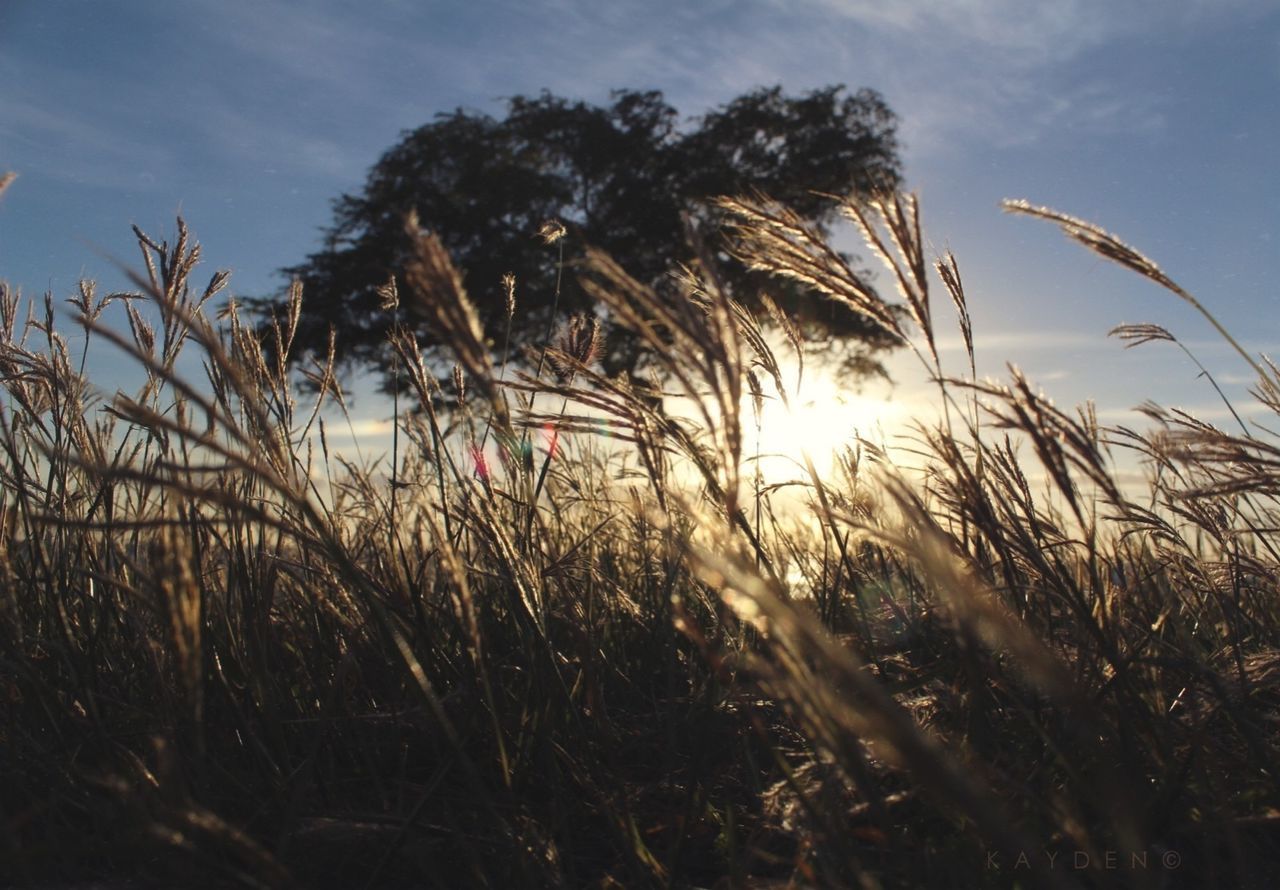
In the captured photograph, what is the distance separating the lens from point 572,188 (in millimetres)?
24453

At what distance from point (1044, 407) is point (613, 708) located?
124 centimetres

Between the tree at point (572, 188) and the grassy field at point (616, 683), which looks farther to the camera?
the tree at point (572, 188)

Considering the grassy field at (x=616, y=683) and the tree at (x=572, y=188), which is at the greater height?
the tree at (x=572, y=188)

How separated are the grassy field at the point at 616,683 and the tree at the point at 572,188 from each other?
20029mm

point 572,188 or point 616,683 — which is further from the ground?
point 572,188

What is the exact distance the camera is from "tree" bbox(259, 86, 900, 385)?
73.2ft

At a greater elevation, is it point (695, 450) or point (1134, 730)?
point (695, 450)

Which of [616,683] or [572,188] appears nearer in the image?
[616,683]

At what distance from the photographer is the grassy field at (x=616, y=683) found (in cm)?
95

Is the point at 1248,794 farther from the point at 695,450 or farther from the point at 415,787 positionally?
the point at 415,787

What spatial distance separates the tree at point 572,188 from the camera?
878 inches

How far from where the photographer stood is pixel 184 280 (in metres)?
1.86

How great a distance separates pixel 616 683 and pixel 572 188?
77.9ft

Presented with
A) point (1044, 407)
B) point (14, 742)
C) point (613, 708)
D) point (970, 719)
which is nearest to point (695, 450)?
point (1044, 407)
